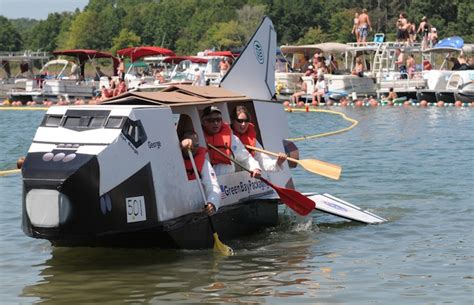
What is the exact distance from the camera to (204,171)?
36.2 ft

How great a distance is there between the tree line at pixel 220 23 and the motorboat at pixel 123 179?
71741mm

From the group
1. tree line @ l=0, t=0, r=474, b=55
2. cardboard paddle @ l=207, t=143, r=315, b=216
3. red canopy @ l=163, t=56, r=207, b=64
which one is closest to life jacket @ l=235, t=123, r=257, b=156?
cardboard paddle @ l=207, t=143, r=315, b=216

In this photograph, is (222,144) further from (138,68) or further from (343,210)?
(138,68)

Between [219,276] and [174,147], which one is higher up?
[174,147]

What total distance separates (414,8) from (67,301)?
8099 centimetres

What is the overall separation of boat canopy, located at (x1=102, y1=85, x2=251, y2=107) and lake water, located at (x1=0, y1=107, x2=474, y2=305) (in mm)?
1648

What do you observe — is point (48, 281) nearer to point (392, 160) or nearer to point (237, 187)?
point (237, 187)

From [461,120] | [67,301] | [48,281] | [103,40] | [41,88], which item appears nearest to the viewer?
[67,301]

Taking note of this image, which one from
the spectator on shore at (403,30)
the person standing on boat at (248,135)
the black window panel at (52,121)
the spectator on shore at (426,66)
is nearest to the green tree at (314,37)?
the spectator on shore at (403,30)

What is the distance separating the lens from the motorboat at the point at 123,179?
9.53 meters

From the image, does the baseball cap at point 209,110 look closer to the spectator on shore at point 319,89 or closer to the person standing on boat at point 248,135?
the person standing on boat at point 248,135

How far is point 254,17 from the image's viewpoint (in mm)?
111688

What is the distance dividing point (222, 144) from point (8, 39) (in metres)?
111

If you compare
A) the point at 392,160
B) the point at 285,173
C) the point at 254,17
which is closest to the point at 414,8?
the point at 254,17
